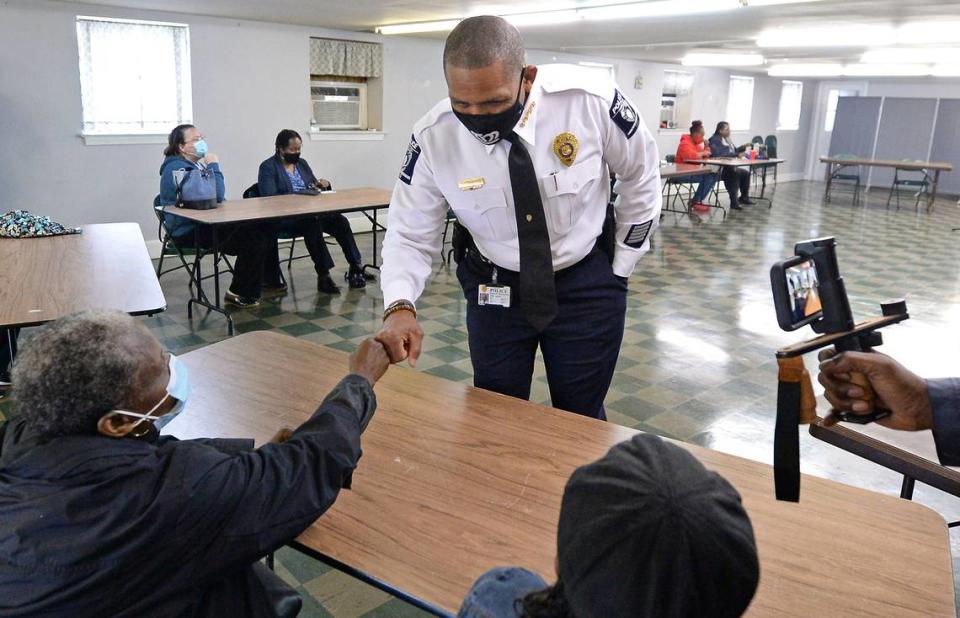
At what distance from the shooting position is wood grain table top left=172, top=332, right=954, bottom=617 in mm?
1056

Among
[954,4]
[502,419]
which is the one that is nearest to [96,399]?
[502,419]

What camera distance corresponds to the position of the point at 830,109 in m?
16.3

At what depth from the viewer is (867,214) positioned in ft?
36.0

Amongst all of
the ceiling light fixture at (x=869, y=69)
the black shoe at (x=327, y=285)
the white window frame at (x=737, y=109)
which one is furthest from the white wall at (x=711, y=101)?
the black shoe at (x=327, y=285)

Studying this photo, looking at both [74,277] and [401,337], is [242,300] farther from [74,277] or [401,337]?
[401,337]

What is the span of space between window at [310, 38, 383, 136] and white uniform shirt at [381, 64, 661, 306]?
20.2 feet

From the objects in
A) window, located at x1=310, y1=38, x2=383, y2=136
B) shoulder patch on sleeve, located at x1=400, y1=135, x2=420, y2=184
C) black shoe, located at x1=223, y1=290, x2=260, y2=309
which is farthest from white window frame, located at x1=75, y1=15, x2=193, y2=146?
shoulder patch on sleeve, located at x1=400, y1=135, x2=420, y2=184

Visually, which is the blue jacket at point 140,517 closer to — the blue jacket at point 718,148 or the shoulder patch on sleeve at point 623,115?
the shoulder patch on sleeve at point 623,115

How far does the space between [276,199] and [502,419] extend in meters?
4.28

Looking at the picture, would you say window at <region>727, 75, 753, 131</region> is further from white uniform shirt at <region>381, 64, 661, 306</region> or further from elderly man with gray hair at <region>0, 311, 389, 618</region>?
elderly man with gray hair at <region>0, 311, 389, 618</region>

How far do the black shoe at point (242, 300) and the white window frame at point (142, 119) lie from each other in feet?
7.10

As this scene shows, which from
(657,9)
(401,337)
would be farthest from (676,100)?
(401,337)

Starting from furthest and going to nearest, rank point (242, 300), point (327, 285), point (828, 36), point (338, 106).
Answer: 1. point (338, 106)
2. point (828, 36)
3. point (327, 285)
4. point (242, 300)

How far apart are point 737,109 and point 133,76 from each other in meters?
11.5
